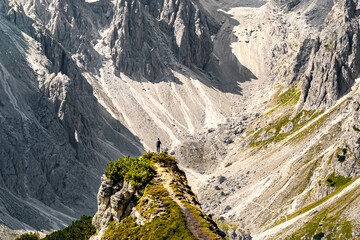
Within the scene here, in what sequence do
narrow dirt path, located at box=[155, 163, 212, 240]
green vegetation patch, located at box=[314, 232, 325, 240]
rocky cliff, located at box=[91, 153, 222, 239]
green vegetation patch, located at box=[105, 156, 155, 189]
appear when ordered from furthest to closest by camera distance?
green vegetation patch, located at box=[314, 232, 325, 240] → green vegetation patch, located at box=[105, 156, 155, 189] → rocky cliff, located at box=[91, 153, 222, 239] → narrow dirt path, located at box=[155, 163, 212, 240]

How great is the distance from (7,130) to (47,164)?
23332 millimetres

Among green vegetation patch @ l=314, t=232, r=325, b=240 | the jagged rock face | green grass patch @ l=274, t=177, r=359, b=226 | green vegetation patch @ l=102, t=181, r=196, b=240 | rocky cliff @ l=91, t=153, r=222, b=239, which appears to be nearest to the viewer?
green vegetation patch @ l=102, t=181, r=196, b=240

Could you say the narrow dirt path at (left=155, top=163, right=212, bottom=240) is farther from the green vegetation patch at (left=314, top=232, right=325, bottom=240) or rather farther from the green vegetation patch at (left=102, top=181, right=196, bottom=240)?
the green vegetation patch at (left=314, top=232, right=325, bottom=240)

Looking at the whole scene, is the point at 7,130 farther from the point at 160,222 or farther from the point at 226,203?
the point at 160,222

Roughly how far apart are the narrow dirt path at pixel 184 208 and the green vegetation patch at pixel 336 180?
12704cm

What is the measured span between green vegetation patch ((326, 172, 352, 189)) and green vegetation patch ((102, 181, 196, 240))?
132 metres

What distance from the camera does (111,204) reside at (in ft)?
139

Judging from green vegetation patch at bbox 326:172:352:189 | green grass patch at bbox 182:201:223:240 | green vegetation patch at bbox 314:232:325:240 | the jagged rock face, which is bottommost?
green vegetation patch at bbox 314:232:325:240

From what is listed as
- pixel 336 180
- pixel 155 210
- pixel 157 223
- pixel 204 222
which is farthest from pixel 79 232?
pixel 336 180

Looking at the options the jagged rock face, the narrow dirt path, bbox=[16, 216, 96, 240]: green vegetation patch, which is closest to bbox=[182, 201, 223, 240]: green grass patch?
the narrow dirt path

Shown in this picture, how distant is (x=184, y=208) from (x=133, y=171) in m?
7.44

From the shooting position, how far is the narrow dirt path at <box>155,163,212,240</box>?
109 feet

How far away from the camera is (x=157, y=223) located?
3562cm

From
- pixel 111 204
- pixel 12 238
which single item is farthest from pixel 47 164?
pixel 111 204
